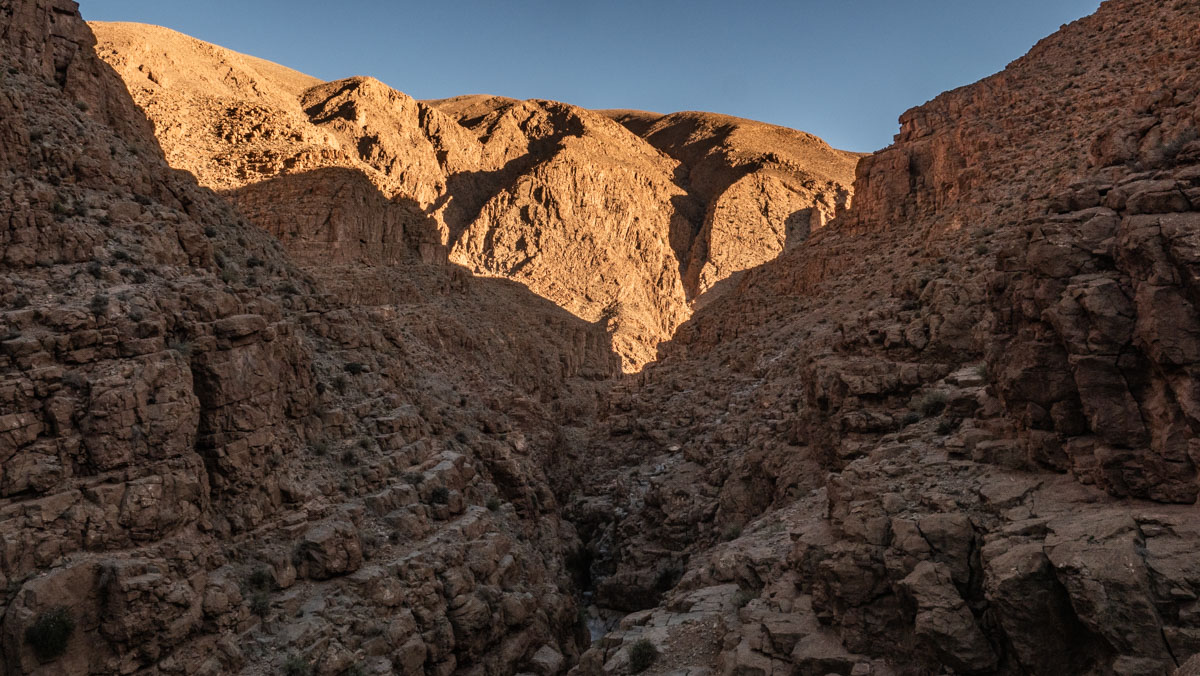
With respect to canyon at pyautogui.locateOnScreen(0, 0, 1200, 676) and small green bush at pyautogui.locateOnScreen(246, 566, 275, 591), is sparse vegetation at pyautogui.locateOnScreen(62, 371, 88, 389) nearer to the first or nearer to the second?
canyon at pyautogui.locateOnScreen(0, 0, 1200, 676)

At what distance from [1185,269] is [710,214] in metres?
68.6

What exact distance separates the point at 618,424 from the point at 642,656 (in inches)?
893

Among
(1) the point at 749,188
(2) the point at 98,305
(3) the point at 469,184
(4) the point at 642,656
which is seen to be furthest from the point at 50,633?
(1) the point at 749,188

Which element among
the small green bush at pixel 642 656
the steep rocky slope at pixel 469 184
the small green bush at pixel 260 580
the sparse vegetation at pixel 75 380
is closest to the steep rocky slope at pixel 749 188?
the steep rocky slope at pixel 469 184

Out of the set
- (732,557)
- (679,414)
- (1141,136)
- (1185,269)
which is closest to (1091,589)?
(1185,269)

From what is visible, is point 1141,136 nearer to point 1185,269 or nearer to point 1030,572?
point 1185,269

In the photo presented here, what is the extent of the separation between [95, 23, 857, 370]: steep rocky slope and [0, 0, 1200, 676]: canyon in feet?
1.51

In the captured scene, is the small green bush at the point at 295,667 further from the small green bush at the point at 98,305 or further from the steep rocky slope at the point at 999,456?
the small green bush at the point at 98,305

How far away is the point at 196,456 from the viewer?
52.4 feet

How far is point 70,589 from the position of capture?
1304 centimetres

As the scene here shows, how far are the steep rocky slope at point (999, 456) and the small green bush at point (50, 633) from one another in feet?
32.6

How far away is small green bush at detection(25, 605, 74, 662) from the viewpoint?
12344 mm

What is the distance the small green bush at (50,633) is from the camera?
1234cm

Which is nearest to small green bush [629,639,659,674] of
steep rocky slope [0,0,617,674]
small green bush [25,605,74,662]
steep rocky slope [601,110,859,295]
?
steep rocky slope [0,0,617,674]
